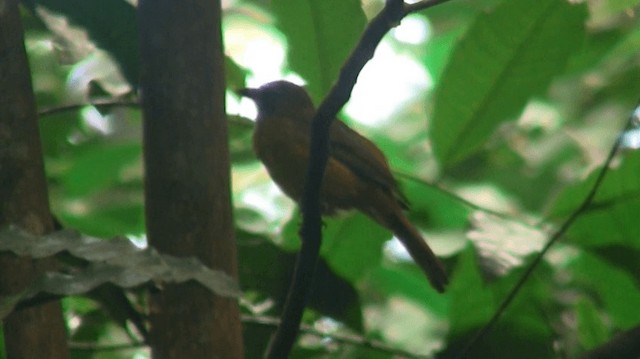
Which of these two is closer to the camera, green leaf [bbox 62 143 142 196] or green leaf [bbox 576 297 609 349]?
green leaf [bbox 576 297 609 349]

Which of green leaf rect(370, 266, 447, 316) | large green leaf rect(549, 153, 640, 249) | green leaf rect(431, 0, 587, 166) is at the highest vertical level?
green leaf rect(431, 0, 587, 166)

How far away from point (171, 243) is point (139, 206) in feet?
3.47

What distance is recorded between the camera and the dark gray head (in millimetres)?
2832

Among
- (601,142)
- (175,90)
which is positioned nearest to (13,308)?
(175,90)

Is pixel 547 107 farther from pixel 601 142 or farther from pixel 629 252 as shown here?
pixel 629 252

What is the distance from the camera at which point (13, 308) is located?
3.80 ft

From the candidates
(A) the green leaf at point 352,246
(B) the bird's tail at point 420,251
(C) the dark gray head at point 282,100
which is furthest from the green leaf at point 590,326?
(C) the dark gray head at point 282,100

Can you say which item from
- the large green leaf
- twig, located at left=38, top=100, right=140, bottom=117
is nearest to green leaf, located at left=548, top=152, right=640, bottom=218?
the large green leaf

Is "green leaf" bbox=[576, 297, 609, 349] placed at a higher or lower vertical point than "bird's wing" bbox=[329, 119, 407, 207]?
higher

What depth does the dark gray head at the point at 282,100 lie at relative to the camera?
2832mm

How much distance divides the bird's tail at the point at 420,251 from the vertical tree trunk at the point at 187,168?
0.66m

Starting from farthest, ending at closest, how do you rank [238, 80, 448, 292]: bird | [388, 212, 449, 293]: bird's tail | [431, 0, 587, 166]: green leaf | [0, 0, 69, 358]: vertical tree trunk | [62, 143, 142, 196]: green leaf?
1. [62, 143, 142, 196]: green leaf
2. [238, 80, 448, 292]: bird
3. [388, 212, 449, 293]: bird's tail
4. [431, 0, 587, 166]: green leaf
5. [0, 0, 69, 358]: vertical tree trunk

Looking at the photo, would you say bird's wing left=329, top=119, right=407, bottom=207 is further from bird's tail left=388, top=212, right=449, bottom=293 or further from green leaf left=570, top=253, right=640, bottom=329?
green leaf left=570, top=253, right=640, bottom=329

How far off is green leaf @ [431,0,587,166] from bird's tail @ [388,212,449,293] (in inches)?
11.1
